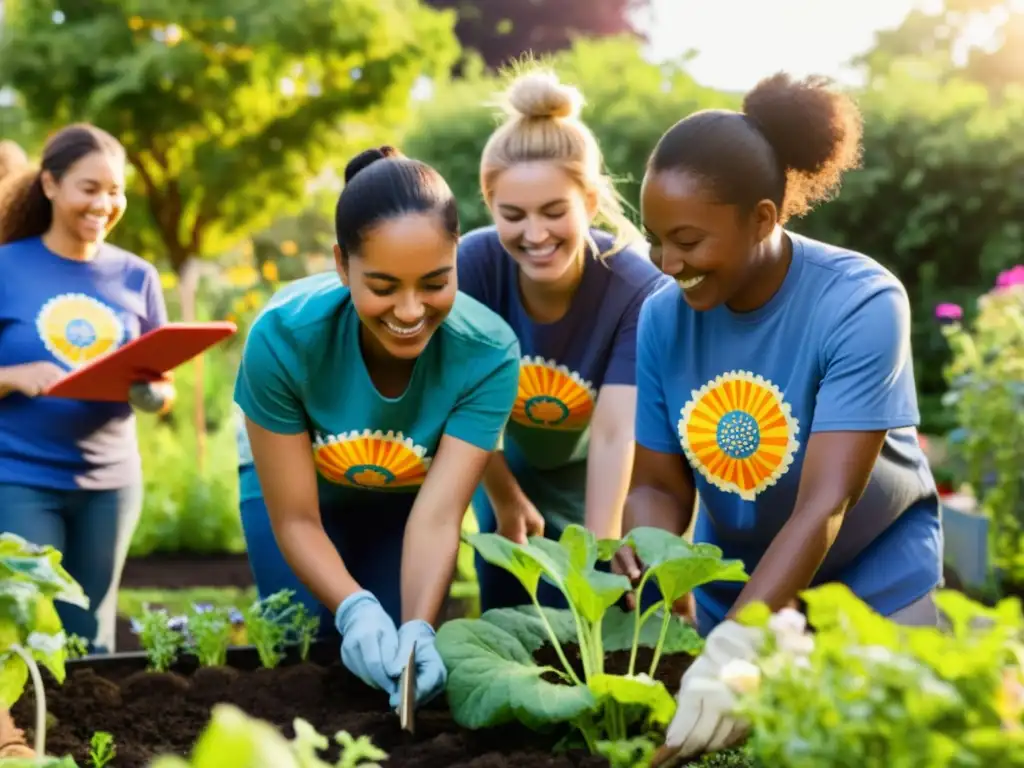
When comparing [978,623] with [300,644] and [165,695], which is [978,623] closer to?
[300,644]

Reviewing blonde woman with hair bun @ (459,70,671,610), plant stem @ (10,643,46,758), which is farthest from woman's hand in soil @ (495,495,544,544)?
plant stem @ (10,643,46,758)

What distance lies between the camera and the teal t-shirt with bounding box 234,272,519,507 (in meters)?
2.10

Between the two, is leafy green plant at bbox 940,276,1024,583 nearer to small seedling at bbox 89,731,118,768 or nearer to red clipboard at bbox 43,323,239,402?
red clipboard at bbox 43,323,239,402

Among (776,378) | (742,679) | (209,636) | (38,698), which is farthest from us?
(209,636)

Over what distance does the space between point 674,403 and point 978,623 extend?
1880 mm

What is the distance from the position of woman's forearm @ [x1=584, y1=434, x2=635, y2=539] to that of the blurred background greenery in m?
3.39

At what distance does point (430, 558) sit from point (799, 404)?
2.23 ft

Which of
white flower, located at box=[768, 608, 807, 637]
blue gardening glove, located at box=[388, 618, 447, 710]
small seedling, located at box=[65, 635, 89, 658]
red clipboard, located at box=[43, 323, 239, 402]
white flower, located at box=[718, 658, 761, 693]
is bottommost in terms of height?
small seedling, located at box=[65, 635, 89, 658]

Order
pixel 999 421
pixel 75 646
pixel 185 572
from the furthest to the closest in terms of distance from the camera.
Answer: pixel 185 572
pixel 999 421
pixel 75 646

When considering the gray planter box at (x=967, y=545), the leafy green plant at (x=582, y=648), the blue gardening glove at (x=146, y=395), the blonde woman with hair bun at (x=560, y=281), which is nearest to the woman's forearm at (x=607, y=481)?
the blonde woman with hair bun at (x=560, y=281)

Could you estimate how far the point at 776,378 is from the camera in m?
1.89

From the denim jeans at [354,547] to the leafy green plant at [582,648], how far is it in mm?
720

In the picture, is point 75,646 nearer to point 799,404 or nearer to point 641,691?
point 641,691

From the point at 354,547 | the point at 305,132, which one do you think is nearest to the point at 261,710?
the point at 354,547
